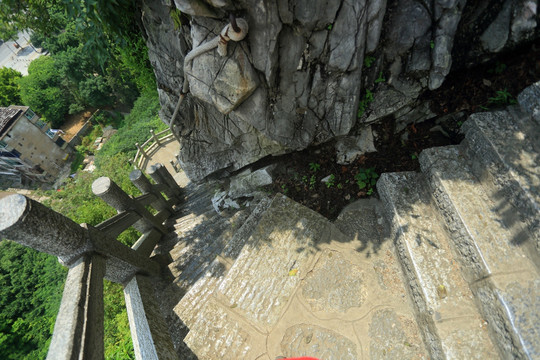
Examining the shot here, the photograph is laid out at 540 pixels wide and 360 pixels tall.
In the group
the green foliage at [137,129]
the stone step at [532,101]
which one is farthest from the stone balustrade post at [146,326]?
the green foliage at [137,129]

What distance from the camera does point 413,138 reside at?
→ 4.38 meters

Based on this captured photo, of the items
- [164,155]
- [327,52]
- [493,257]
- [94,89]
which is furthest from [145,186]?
[94,89]

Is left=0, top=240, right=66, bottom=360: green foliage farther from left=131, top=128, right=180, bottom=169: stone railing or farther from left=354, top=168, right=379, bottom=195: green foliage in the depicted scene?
left=354, top=168, right=379, bottom=195: green foliage

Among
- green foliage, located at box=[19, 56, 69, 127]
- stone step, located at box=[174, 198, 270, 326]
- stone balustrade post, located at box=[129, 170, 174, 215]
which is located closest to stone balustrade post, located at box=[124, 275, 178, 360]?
stone step, located at box=[174, 198, 270, 326]

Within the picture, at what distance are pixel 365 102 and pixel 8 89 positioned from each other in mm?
38967

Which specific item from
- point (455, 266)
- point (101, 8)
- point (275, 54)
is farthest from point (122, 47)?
point (455, 266)

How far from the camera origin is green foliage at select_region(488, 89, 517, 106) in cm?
363

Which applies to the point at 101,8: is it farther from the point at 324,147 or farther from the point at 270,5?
the point at 324,147

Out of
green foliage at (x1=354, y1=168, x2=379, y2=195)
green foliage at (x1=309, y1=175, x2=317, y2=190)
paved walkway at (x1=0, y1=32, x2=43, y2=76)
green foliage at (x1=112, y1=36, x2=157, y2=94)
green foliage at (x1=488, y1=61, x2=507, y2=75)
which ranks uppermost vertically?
paved walkway at (x1=0, y1=32, x2=43, y2=76)

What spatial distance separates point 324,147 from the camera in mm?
5031

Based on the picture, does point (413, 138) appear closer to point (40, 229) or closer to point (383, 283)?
point (383, 283)

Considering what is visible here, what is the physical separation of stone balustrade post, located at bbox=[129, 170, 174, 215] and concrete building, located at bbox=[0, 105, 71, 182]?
24989 mm

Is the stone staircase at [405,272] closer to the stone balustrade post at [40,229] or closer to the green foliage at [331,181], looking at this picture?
the green foliage at [331,181]

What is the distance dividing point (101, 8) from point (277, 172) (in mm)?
4163
